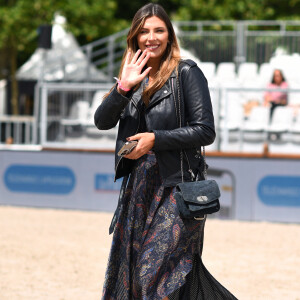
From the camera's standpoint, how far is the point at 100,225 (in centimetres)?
1073

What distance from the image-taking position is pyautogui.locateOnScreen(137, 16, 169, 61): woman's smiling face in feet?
13.4

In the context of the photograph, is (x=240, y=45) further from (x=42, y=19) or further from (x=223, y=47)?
(x=42, y=19)

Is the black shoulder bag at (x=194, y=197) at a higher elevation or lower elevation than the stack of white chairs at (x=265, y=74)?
lower

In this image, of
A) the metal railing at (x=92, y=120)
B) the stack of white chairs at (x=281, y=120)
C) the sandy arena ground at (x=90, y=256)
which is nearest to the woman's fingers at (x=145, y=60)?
the sandy arena ground at (x=90, y=256)

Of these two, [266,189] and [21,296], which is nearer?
[21,296]

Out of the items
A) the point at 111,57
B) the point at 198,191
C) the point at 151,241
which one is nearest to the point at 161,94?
the point at 198,191

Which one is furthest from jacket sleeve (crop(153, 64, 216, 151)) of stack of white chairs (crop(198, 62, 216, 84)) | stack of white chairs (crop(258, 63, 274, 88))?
stack of white chairs (crop(198, 62, 216, 84))

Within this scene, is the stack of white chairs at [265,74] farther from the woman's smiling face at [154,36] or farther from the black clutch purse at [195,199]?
the black clutch purse at [195,199]

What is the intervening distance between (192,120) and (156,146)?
248 millimetres

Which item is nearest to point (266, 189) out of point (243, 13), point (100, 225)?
point (100, 225)

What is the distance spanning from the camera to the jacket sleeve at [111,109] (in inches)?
157

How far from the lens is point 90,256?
323 inches

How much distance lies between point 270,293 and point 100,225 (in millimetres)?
4578

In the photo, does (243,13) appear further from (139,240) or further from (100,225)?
(139,240)
